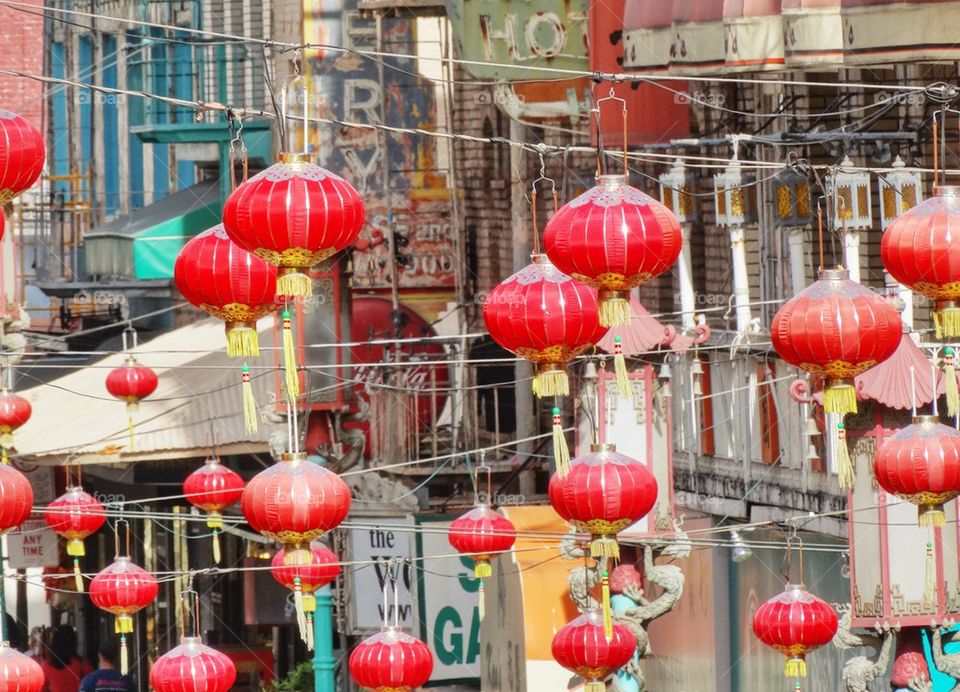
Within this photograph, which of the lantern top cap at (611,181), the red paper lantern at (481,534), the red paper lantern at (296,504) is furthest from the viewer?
the red paper lantern at (481,534)

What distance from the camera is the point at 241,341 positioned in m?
18.1

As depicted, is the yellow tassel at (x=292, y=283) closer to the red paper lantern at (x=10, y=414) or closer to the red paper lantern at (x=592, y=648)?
the red paper lantern at (x=592, y=648)

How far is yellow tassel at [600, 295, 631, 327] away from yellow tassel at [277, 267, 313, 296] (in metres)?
1.70

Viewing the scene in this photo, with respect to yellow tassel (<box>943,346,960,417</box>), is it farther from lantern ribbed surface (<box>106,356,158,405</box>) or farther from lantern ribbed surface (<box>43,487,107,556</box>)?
lantern ribbed surface (<box>106,356,158,405</box>)

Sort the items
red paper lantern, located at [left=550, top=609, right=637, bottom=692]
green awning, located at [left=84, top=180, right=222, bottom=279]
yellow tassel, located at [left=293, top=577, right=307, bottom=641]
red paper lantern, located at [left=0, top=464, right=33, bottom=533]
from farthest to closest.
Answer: green awning, located at [left=84, top=180, right=222, bottom=279] < red paper lantern, located at [left=550, top=609, right=637, bottom=692] < red paper lantern, located at [left=0, top=464, right=33, bottom=533] < yellow tassel, located at [left=293, top=577, right=307, bottom=641]

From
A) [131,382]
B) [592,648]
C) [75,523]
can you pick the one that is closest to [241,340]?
[592,648]

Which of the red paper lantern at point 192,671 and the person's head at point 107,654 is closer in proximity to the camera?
the red paper lantern at point 192,671

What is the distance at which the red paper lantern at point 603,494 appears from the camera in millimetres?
18938

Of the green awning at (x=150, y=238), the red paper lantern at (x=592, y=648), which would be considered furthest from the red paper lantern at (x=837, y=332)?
the green awning at (x=150, y=238)

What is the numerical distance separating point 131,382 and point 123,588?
414 centimetres

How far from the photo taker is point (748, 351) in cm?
2423

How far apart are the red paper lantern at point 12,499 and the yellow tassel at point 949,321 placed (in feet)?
22.2

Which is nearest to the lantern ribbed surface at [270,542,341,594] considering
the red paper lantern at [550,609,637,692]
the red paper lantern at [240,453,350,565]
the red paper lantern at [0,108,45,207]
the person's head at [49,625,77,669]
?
the red paper lantern at [240,453,350,565]

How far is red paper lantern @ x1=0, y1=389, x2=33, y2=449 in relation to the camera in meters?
26.8
